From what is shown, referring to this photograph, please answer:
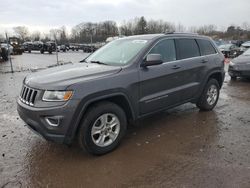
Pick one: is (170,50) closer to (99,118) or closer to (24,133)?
(99,118)

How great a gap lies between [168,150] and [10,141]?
273cm

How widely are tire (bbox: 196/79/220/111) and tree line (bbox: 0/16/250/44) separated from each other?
150 feet

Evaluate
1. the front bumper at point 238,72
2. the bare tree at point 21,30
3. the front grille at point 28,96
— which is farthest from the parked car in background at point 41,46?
the bare tree at point 21,30

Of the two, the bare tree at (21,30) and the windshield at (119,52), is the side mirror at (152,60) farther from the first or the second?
the bare tree at (21,30)

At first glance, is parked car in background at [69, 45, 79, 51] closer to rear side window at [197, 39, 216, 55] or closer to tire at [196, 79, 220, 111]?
rear side window at [197, 39, 216, 55]

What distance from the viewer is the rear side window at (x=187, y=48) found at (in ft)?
16.6

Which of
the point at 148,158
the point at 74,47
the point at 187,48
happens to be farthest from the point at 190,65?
the point at 74,47

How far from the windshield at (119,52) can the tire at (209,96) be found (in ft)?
6.89

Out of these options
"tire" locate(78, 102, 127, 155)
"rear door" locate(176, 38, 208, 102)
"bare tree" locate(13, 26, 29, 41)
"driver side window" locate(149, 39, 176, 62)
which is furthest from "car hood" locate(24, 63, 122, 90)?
"bare tree" locate(13, 26, 29, 41)

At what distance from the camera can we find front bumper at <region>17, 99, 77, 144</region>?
11.0 feet

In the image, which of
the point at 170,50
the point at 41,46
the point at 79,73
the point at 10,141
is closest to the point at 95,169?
the point at 79,73

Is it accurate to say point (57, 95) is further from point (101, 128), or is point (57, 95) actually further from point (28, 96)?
point (101, 128)

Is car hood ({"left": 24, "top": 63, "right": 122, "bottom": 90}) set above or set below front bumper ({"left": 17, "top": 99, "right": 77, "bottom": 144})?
above

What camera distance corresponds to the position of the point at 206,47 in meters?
5.88
